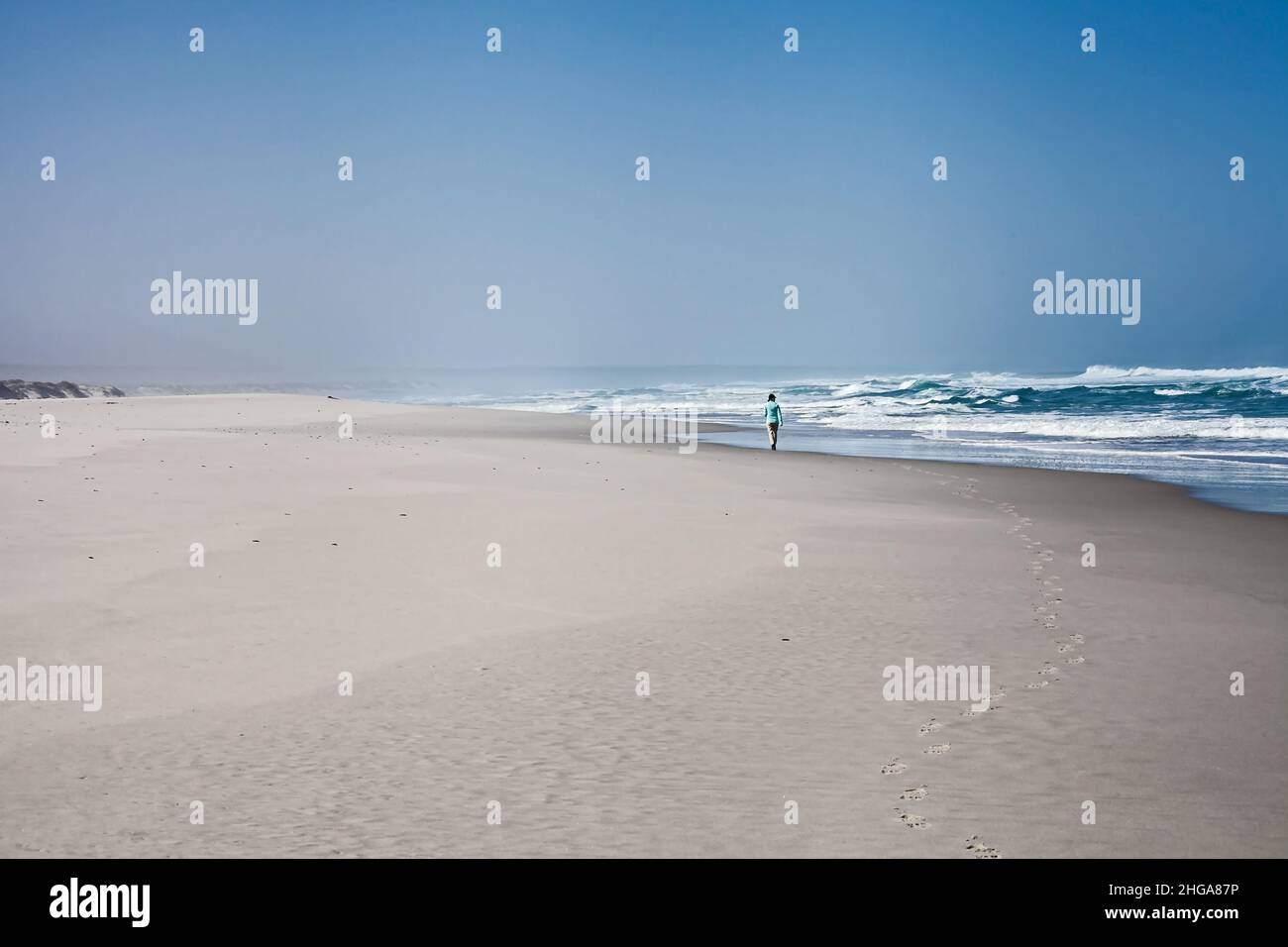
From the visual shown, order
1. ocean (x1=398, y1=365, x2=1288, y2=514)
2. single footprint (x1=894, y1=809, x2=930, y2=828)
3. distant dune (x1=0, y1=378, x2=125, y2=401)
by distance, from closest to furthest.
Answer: single footprint (x1=894, y1=809, x2=930, y2=828) → ocean (x1=398, y1=365, x2=1288, y2=514) → distant dune (x1=0, y1=378, x2=125, y2=401)

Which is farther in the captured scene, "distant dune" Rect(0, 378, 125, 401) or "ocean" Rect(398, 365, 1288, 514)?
"distant dune" Rect(0, 378, 125, 401)

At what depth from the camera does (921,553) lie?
42.6 ft

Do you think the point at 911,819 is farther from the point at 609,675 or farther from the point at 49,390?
the point at 49,390

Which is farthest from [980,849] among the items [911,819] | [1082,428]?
[1082,428]

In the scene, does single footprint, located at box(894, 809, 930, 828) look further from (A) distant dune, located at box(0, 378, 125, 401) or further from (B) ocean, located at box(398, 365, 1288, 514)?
(A) distant dune, located at box(0, 378, 125, 401)

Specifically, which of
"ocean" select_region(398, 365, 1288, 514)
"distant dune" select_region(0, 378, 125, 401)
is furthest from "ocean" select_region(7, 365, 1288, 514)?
"distant dune" select_region(0, 378, 125, 401)

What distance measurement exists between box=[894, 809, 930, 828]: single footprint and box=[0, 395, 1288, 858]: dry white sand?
0.03 meters

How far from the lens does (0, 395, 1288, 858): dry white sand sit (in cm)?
511

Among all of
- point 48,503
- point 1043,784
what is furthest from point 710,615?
point 48,503

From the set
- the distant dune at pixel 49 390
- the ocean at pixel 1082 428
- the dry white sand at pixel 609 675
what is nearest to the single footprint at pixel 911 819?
the dry white sand at pixel 609 675

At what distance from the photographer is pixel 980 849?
4.84 meters
